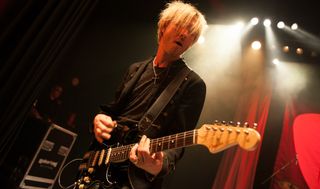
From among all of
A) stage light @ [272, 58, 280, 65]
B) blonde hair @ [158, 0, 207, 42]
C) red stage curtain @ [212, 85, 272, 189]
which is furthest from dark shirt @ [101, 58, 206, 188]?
stage light @ [272, 58, 280, 65]

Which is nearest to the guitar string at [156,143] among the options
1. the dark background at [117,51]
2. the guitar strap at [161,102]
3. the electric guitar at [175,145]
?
the electric guitar at [175,145]

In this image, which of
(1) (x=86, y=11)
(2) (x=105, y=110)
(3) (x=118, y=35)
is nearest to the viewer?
(2) (x=105, y=110)

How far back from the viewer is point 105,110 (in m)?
2.02

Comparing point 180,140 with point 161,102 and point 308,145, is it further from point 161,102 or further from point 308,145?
point 308,145

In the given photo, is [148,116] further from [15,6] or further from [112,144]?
[15,6]

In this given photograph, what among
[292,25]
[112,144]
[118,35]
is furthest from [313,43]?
[112,144]

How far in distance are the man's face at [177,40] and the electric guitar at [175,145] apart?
63 centimetres

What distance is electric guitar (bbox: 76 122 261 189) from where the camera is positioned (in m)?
1.29

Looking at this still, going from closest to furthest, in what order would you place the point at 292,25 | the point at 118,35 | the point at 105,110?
the point at 105,110 < the point at 292,25 < the point at 118,35

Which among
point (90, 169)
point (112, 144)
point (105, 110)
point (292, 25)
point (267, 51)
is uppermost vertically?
point (292, 25)

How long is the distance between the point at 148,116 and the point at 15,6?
1017 mm

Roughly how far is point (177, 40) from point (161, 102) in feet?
1.43

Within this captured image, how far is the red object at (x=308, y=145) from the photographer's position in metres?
3.82

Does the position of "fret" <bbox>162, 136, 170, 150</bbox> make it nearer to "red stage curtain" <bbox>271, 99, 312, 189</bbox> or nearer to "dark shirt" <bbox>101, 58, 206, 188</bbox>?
"dark shirt" <bbox>101, 58, 206, 188</bbox>
